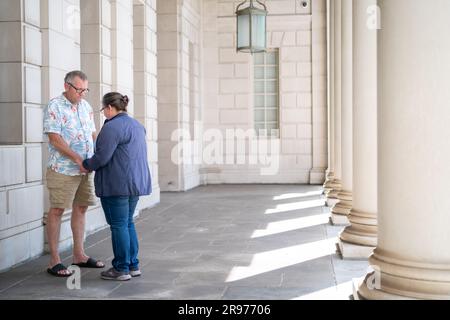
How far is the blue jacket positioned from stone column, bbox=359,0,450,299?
Answer: 246cm

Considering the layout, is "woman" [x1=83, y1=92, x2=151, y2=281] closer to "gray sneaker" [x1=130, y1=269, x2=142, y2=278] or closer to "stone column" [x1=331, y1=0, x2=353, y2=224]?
"gray sneaker" [x1=130, y1=269, x2=142, y2=278]

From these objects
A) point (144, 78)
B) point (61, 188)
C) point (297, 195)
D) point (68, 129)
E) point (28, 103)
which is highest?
point (144, 78)

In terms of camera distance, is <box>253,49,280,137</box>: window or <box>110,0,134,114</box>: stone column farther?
<box>253,49,280,137</box>: window

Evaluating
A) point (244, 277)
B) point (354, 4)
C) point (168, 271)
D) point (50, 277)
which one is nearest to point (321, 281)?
point (244, 277)

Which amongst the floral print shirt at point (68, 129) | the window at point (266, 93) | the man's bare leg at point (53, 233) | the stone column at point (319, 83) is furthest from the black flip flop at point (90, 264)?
the window at point (266, 93)

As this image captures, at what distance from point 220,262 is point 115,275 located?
4.33 feet

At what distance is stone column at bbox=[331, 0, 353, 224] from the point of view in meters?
9.48

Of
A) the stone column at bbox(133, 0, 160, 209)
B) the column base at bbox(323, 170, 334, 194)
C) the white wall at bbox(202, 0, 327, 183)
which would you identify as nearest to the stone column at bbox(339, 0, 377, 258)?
the stone column at bbox(133, 0, 160, 209)

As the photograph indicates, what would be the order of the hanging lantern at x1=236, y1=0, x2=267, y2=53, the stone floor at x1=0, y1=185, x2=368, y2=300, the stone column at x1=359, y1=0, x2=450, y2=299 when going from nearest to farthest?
the stone column at x1=359, y1=0, x2=450, y2=299 < the stone floor at x1=0, y1=185, x2=368, y2=300 < the hanging lantern at x1=236, y1=0, x2=267, y2=53

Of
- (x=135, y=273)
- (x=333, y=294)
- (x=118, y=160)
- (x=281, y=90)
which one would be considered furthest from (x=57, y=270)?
(x=281, y=90)

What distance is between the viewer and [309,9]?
18188 millimetres

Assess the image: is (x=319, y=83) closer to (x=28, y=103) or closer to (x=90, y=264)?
(x=28, y=103)

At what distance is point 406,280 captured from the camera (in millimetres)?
4102

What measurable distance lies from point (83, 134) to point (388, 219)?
133 inches
